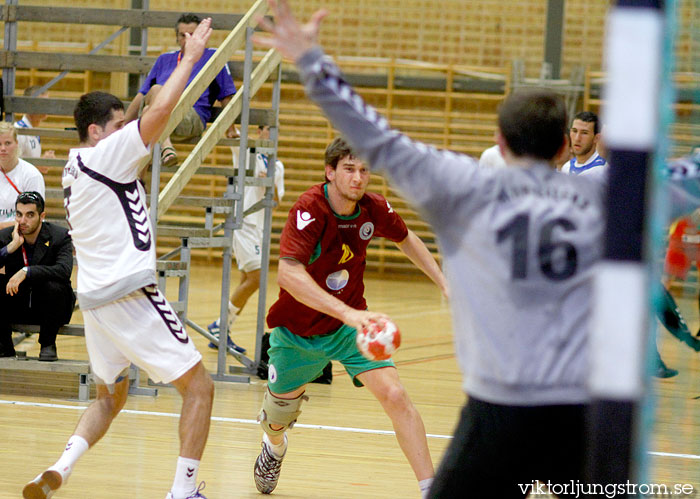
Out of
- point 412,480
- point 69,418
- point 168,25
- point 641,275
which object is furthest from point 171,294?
point 641,275

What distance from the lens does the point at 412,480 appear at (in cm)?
486

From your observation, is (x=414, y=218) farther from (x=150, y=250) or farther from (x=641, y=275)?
(x=641, y=275)

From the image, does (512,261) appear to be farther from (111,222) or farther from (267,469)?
(267,469)

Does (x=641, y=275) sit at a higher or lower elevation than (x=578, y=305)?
higher

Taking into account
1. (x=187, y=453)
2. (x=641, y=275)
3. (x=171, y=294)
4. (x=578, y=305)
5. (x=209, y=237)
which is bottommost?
(x=171, y=294)

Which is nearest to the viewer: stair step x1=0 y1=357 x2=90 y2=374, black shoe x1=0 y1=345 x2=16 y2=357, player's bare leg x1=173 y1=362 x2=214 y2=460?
player's bare leg x1=173 y1=362 x2=214 y2=460

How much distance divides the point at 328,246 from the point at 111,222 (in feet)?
3.17

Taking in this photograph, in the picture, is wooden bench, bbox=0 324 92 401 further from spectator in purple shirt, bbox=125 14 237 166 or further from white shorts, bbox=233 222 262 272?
white shorts, bbox=233 222 262 272

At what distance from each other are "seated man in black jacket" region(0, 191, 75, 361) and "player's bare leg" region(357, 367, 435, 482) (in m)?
3.27

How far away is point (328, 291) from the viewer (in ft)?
14.3

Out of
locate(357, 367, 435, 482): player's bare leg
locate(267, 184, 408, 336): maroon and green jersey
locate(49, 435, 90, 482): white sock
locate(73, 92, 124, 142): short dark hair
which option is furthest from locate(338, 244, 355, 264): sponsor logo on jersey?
locate(49, 435, 90, 482): white sock

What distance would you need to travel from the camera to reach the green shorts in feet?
14.2

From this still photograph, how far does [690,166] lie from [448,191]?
88 centimetres

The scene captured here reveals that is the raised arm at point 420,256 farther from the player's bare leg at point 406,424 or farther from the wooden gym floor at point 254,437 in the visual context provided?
the wooden gym floor at point 254,437
